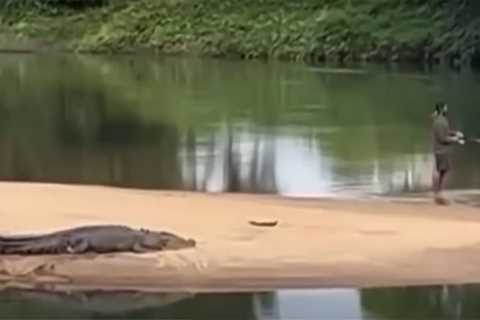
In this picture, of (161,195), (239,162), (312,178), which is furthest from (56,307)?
(239,162)

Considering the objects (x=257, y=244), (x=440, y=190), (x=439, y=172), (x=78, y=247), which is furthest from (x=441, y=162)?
(x=78, y=247)

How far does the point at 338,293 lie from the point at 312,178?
10.2 m

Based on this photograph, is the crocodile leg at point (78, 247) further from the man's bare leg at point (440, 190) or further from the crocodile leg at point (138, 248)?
the man's bare leg at point (440, 190)

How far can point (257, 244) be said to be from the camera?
53.6 feet

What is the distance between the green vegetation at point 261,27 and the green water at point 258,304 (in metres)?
42.0

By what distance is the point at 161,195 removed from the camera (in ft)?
70.5

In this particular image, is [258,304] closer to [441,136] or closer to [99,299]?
[99,299]

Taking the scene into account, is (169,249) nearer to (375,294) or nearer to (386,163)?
(375,294)

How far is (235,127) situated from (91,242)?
1739cm

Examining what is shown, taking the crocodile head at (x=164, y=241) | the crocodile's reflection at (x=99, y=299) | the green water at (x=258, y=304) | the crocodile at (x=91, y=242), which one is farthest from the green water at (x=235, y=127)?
the crocodile's reflection at (x=99, y=299)

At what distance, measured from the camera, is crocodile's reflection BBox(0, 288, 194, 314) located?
13.9 metres

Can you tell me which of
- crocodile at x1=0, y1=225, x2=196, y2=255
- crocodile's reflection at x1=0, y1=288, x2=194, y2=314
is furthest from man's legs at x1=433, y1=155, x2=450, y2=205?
crocodile's reflection at x1=0, y1=288, x2=194, y2=314

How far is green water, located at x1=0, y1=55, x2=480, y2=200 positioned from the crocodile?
6.79m

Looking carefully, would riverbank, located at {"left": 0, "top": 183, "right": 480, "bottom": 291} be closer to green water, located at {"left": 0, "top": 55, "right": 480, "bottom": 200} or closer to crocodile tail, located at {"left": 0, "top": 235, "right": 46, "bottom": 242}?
crocodile tail, located at {"left": 0, "top": 235, "right": 46, "bottom": 242}
